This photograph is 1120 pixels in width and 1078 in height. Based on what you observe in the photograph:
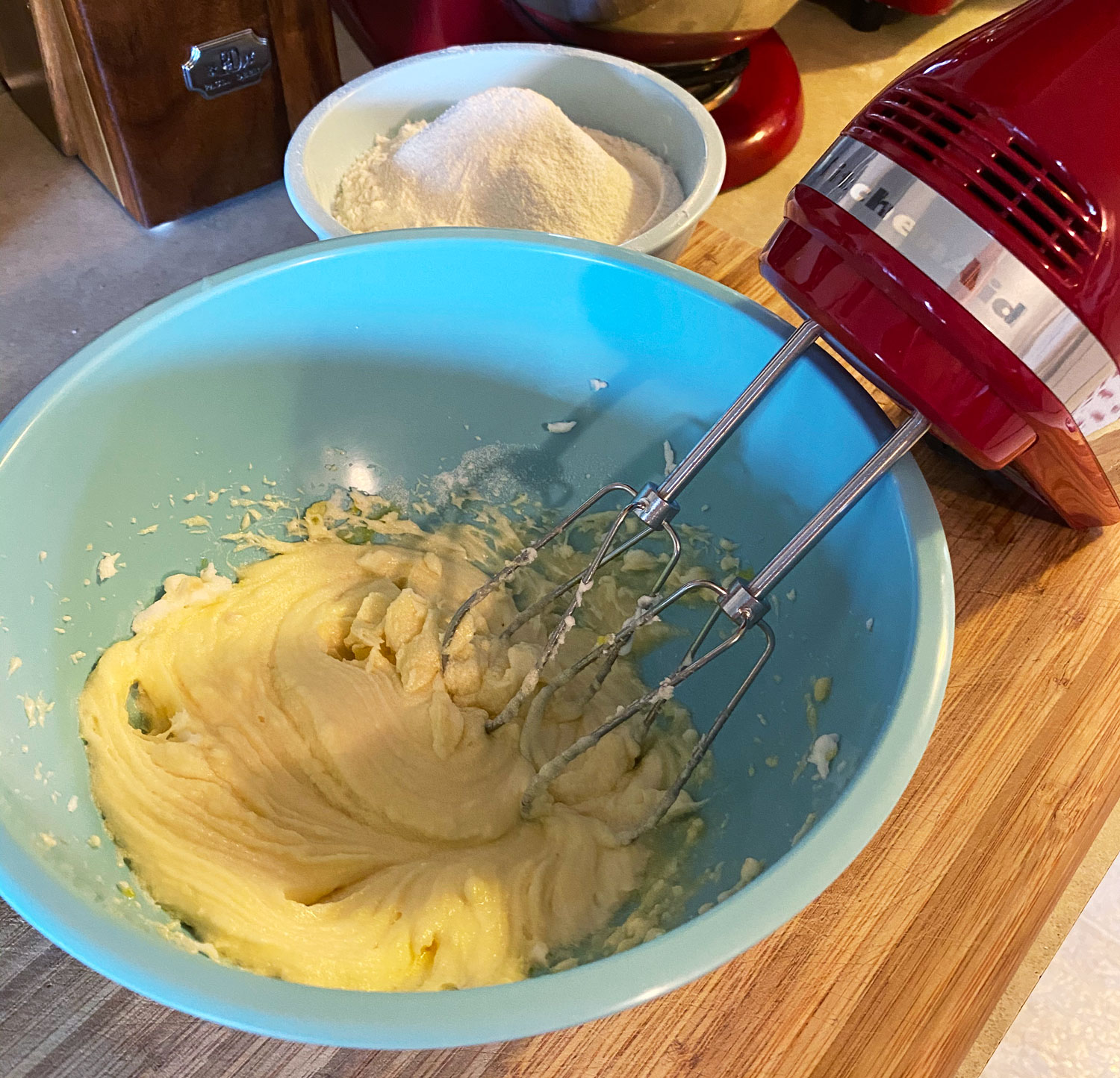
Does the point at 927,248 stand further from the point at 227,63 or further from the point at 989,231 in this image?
the point at 227,63

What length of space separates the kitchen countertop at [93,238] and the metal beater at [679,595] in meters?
0.43

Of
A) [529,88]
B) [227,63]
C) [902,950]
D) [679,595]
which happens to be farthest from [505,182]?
[902,950]

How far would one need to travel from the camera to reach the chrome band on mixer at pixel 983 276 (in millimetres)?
471

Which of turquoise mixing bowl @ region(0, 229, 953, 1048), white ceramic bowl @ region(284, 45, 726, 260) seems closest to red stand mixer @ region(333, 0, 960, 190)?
white ceramic bowl @ region(284, 45, 726, 260)

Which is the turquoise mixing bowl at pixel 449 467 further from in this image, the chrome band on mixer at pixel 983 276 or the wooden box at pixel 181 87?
the wooden box at pixel 181 87

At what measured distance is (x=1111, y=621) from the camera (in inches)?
29.3

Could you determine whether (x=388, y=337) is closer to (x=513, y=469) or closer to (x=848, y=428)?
(x=513, y=469)

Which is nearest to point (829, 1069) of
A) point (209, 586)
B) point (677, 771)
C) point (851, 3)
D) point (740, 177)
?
point (677, 771)

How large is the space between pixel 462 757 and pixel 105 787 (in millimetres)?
226

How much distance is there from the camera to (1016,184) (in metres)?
0.47

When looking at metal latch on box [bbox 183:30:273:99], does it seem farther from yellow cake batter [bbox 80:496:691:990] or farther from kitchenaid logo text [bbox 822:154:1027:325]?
kitchenaid logo text [bbox 822:154:1027:325]

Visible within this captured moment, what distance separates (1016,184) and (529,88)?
606 mm

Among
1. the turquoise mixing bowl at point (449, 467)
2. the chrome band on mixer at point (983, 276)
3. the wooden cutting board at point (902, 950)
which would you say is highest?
the chrome band on mixer at point (983, 276)

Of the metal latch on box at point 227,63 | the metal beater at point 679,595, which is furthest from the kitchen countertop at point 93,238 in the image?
the metal beater at point 679,595
